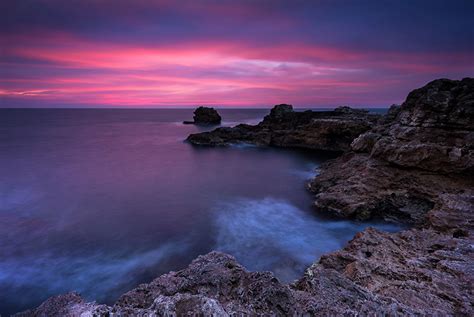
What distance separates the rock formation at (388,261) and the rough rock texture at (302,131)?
1713cm

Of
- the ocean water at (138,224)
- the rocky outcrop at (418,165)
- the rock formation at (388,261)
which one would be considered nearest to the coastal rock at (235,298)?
the rock formation at (388,261)

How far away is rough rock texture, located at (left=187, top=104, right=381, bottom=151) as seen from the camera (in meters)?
32.3

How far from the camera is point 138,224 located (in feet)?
44.2

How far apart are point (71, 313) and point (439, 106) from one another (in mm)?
16724

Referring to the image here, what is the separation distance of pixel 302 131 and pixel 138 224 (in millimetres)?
28596

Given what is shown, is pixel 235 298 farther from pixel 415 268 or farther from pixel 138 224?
pixel 138 224

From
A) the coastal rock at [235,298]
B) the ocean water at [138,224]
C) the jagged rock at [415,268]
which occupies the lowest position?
the ocean water at [138,224]

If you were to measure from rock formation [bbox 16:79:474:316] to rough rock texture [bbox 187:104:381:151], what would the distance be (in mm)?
17132

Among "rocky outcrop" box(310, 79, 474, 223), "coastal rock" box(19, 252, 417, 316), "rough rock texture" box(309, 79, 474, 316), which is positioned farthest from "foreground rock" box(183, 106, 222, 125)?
"coastal rock" box(19, 252, 417, 316)

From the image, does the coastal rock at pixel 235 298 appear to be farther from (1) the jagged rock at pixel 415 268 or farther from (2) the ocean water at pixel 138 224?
(2) the ocean water at pixel 138 224

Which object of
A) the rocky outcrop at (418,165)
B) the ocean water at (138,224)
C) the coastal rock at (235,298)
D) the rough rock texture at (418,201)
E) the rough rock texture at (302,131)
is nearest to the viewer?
the coastal rock at (235,298)

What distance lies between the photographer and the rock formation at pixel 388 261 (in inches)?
156

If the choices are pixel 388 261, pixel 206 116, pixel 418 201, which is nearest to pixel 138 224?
pixel 388 261

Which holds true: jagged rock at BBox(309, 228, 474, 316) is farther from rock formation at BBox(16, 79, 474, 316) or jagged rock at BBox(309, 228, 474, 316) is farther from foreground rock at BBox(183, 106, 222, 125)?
foreground rock at BBox(183, 106, 222, 125)
